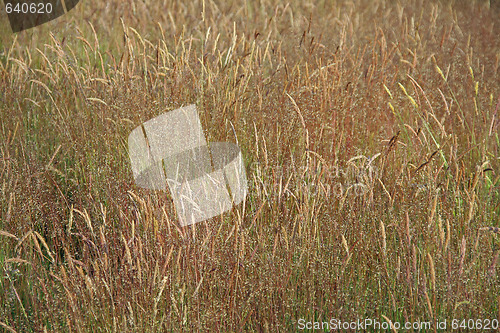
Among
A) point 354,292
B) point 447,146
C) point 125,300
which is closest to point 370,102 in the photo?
point 447,146

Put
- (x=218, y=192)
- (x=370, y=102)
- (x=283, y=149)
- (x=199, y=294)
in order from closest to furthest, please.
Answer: (x=199, y=294) → (x=218, y=192) → (x=283, y=149) → (x=370, y=102)

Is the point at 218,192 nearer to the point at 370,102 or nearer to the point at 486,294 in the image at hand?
the point at 486,294

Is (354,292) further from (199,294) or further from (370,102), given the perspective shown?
(370,102)

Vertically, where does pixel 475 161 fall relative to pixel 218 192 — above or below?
below

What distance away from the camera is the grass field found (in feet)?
4.79

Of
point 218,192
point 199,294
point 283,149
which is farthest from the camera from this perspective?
point 283,149

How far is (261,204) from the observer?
1577 millimetres

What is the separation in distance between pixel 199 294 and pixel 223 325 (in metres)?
0.12

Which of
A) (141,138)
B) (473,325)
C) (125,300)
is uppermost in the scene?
(141,138)

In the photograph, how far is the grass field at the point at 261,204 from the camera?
4.79 feet

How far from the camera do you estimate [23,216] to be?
190 centimetres

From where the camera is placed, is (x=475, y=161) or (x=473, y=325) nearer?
(x=473, y=325)

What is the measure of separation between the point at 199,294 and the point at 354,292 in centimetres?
43

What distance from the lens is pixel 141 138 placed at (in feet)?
6.86
